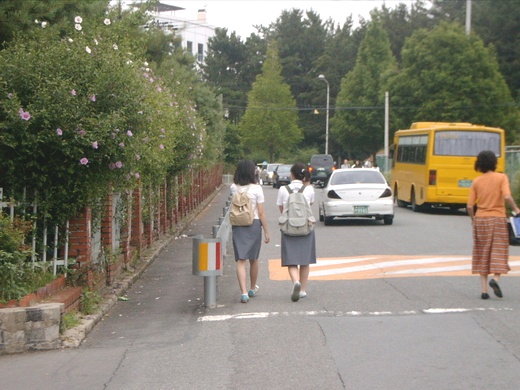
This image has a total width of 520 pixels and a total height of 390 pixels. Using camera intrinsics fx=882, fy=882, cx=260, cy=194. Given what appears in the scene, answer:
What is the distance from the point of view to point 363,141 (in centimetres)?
8112

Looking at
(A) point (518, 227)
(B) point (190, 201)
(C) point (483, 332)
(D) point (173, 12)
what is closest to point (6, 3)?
(C) point (483, 332)

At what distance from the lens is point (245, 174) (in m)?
11.2

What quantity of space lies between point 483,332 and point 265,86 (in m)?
77.9

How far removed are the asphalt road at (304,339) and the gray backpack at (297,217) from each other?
91 cm

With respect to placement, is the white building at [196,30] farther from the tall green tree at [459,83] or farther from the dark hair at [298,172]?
the dark hair at [298,172]

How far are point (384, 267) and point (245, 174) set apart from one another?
4.52 m

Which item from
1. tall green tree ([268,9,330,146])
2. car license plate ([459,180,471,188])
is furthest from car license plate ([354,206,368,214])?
tall green tree ([268,9,330,146])

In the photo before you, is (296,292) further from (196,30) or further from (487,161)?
(196,30)

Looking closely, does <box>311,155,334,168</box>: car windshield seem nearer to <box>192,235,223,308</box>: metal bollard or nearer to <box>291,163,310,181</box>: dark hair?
<box>291,163,310,181</box>: dark hair

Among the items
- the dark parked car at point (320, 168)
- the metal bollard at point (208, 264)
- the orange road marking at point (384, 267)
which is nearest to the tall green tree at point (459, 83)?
the dark parked car at point (320, 168)

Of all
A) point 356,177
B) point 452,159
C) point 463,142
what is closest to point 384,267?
point 356,177

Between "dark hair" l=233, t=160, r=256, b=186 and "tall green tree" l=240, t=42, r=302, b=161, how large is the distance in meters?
75.1

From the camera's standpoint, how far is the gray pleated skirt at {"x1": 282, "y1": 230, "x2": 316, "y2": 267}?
36.8 feet

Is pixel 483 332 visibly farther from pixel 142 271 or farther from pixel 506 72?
pixel 506 72
